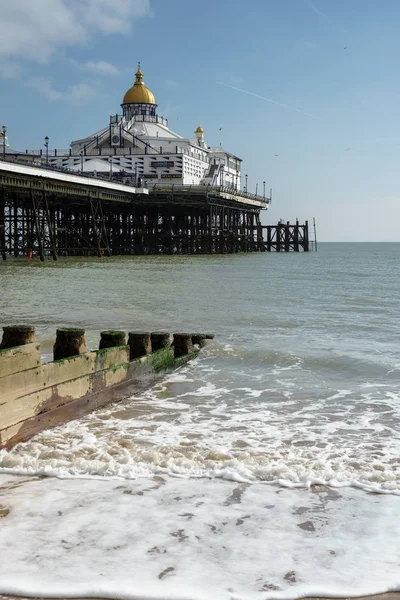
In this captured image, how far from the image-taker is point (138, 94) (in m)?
91.4

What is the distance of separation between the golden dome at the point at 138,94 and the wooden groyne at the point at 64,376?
86.6 metres

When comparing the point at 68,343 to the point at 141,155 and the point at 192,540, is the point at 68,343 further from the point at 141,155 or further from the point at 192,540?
the point at 141,155

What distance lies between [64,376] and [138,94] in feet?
293

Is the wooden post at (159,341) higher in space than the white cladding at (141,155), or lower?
lower

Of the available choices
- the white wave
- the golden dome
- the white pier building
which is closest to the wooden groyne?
the white wave

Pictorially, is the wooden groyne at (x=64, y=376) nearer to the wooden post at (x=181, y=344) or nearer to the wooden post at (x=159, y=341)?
the wooden post at (x=159, y=341)

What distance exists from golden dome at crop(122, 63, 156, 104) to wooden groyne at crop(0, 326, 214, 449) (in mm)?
86649

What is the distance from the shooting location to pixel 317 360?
11344 mm

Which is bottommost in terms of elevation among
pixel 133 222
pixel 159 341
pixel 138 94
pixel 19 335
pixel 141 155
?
pixel 159 341

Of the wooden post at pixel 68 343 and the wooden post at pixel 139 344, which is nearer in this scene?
the wooden post at pixel 68 343

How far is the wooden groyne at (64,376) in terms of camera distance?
588 centimetres

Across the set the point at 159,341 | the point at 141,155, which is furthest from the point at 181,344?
the point at 141,155

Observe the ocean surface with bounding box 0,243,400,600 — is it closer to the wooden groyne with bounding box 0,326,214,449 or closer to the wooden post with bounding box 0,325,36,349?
the wooden groyne with bounding box 0,326,214,449

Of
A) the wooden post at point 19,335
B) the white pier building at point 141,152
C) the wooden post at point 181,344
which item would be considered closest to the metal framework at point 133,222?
the white pier building at point 141,152
